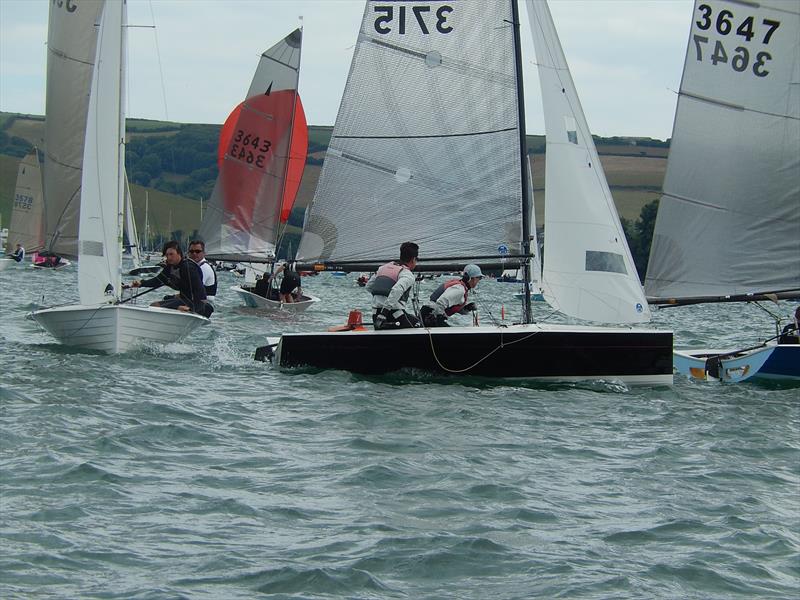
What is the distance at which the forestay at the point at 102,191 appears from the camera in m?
15.4

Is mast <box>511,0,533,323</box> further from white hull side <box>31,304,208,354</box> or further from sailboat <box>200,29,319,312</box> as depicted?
sailboat <box>200,29,319,312</box>

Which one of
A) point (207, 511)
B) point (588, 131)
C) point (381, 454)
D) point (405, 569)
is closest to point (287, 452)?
point (381, 454)

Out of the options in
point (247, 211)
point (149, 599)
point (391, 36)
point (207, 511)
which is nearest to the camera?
point (149, 599)

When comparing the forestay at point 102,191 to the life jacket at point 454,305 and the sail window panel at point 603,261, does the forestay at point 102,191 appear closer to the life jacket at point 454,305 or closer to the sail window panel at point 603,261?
the life jacket at point 454,305

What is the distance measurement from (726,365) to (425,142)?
190 inches

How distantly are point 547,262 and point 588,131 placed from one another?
166 cm

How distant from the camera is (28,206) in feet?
202

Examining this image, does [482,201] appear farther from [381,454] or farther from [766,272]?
[381,454]

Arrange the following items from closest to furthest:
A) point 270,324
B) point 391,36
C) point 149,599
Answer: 1. point 149,599
2. point 391,36
3. point 270,324

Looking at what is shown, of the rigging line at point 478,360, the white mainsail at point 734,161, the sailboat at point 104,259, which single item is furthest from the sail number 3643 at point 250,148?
the rigging line at point 478,360

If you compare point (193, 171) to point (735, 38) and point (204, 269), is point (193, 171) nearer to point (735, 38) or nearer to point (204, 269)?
point (204, 269)

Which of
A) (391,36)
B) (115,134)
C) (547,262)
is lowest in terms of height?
(547,262)

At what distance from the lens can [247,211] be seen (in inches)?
Answer: 1374

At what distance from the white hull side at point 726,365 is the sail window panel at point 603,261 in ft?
8.22
